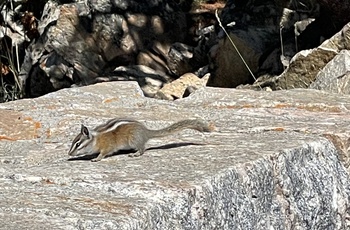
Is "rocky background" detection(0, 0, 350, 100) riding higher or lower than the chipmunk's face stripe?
lower

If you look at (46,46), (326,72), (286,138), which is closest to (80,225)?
(286,138)

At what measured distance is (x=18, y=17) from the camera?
40.9ft

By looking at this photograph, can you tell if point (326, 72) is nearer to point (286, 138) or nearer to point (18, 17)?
point (286, 138)

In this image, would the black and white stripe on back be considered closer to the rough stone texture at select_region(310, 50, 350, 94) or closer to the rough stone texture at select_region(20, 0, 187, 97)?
the rough stone texture at select_region(310, 50, 350, 94)

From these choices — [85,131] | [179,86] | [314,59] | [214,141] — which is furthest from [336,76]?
[179,86]

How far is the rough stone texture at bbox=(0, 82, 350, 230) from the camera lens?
341 centimetres

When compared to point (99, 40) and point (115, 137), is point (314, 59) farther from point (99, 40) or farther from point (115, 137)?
point (99, 40)

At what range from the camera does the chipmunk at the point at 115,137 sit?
439cm

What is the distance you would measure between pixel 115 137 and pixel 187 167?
597mm

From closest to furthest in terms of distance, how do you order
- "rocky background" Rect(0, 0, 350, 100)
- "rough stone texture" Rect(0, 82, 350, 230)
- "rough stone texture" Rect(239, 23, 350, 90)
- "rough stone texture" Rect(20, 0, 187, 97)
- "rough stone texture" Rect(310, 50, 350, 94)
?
"rough stone texture" Rect(0, 82, 350, 230)
"rough stone texture" Rect(310, 50, 350, 94)
"rough stone texture" Rect(239, 23, 350, 90)
"rocky background" Rect(0, 0, 350, 100)
"rough stone texture" Rect(20, 0, 187, 97)

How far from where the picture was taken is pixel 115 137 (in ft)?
14.6

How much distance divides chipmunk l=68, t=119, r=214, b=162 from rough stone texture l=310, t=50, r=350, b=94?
2.39 meters

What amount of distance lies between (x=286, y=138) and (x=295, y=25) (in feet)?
15.0

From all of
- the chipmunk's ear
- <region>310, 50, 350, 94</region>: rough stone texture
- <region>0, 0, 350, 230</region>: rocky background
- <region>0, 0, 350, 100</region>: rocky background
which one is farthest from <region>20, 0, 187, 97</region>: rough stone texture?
the chipmunk's ear
